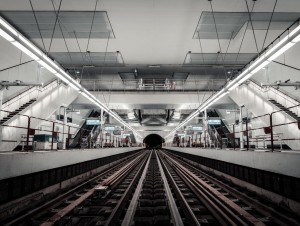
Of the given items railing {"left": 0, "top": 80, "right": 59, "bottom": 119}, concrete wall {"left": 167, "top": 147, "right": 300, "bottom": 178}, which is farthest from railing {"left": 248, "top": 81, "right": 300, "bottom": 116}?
railing {"left": 0, "top": 80, "right": 59, "bottom": 119}

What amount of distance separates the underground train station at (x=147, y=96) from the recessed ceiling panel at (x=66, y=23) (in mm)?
56

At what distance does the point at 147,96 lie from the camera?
18.3m

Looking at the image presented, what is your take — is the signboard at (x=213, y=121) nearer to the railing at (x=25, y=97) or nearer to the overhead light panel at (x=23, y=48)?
the railing at (x=25, y=97)

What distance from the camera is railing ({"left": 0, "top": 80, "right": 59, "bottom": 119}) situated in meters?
13.3

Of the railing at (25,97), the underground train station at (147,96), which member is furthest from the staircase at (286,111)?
the railing at (25,97)

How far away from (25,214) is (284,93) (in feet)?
49.9

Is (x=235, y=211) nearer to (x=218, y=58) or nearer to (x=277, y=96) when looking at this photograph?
(x=277, y=96)

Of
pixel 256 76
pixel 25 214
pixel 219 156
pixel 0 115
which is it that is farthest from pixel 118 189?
pixel 256 76

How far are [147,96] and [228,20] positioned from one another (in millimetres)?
9231

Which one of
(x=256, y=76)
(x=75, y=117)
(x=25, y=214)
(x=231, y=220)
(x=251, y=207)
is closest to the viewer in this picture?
(x=231, y=220)

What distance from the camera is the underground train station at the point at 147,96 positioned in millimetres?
5547

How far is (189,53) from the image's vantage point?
14.2 meters

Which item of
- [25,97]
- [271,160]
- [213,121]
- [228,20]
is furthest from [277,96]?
[25,97]

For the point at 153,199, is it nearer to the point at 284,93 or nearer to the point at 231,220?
the point at 231,220
